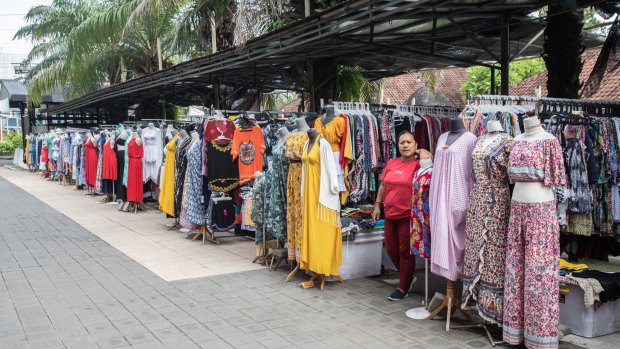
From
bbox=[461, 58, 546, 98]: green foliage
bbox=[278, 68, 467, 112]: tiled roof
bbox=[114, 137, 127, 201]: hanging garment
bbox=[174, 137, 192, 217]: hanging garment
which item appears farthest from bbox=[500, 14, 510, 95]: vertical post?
bbox=[278, 68, 467, 112]: tiled roof

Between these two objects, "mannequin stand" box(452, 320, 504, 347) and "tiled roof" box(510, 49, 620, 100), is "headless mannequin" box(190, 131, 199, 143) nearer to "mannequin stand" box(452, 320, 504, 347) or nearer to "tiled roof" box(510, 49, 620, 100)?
"mannequin stand" box(452, 320, 504, 347)

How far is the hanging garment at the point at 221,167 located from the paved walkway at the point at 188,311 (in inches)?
58.3

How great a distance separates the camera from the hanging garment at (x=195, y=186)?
8969 millimetres

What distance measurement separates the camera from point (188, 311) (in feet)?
18.3

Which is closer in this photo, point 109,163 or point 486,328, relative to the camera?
point 486,328

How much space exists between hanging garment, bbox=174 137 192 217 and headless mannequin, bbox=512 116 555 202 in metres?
6.13

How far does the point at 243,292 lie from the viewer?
623cm

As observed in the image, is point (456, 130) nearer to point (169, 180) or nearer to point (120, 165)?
point (169, 180)

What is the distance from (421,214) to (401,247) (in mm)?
566

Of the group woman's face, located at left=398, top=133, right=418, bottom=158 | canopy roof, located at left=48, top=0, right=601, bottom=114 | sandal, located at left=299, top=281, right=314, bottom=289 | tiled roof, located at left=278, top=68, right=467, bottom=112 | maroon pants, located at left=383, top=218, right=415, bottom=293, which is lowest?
sandal, located at left=299, top=281, right=314, bottom=289

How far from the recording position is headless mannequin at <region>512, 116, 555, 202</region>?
4305 mm

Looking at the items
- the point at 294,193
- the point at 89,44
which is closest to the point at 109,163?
the point at 89,44

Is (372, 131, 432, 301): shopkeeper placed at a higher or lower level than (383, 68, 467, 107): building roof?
lower

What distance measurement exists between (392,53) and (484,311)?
21.1 ft
